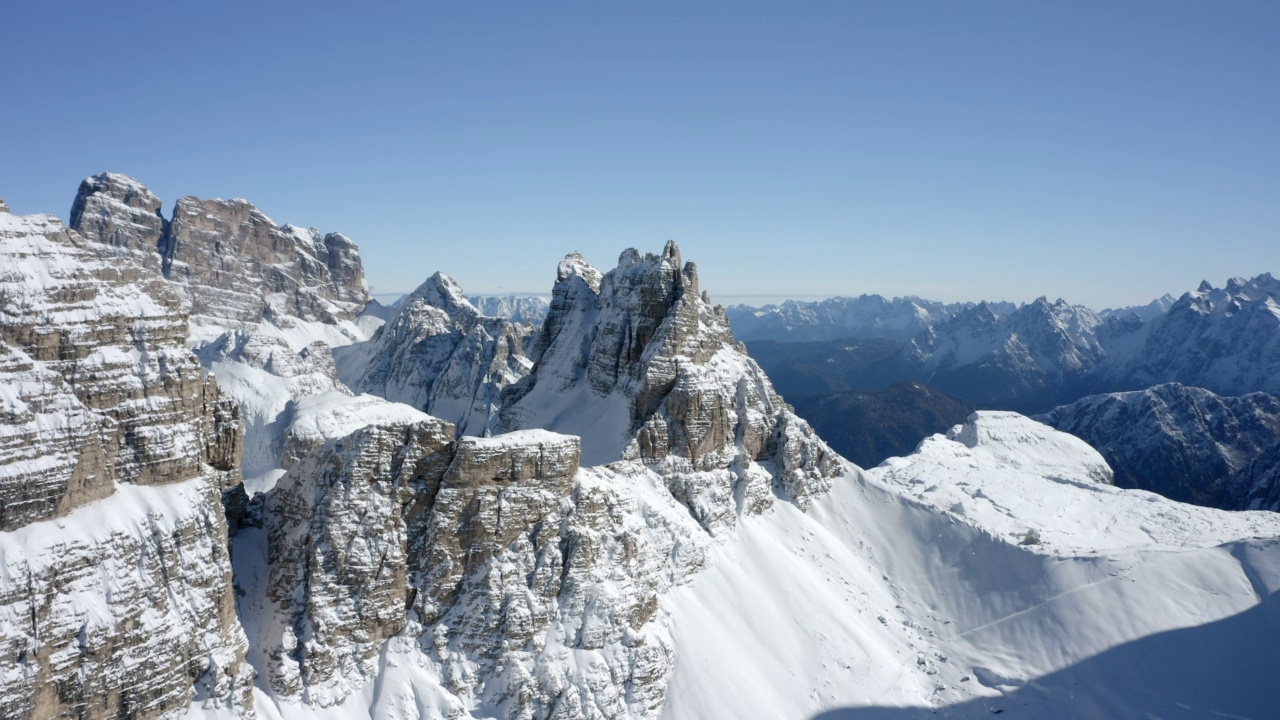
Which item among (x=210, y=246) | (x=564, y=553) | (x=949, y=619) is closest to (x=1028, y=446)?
(x=949, y=619)

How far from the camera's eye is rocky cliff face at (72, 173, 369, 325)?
17375 cm

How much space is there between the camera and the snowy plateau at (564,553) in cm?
3462

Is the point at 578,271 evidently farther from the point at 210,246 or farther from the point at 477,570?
the point at 210,246

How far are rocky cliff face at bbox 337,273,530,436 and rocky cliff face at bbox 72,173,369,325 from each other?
2921 centimetres

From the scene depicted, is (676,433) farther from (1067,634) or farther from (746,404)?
(1067,634)

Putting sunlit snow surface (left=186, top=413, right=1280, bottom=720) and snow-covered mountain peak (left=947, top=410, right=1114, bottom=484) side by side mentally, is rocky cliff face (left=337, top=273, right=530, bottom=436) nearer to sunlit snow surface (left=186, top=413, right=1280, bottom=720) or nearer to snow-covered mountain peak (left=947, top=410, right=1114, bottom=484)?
sunlit snow surface (left=186, top=413, right=1280, bottom=720)

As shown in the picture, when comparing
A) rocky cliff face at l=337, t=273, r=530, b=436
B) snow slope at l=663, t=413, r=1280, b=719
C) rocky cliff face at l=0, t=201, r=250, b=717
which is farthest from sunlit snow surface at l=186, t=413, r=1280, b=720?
rocky cliff face at l=337, t=273, r=530, b=436

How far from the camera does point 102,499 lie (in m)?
35.6

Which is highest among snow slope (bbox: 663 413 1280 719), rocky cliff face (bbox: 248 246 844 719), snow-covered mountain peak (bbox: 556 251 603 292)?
snow-covered mountain peak (bbox: 556 251 603 292)

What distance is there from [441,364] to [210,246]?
82502 mm

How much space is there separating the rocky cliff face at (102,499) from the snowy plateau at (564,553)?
0.46ft

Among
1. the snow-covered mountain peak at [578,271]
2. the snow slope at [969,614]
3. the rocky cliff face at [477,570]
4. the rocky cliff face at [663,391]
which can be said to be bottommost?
the snow slope at [969,614]

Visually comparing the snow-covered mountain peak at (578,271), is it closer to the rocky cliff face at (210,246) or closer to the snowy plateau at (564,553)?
the snowy plateau at (564,553)

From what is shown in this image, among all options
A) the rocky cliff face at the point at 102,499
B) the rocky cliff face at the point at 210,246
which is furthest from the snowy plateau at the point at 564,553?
the rocky cliff face at the point at 210,246
